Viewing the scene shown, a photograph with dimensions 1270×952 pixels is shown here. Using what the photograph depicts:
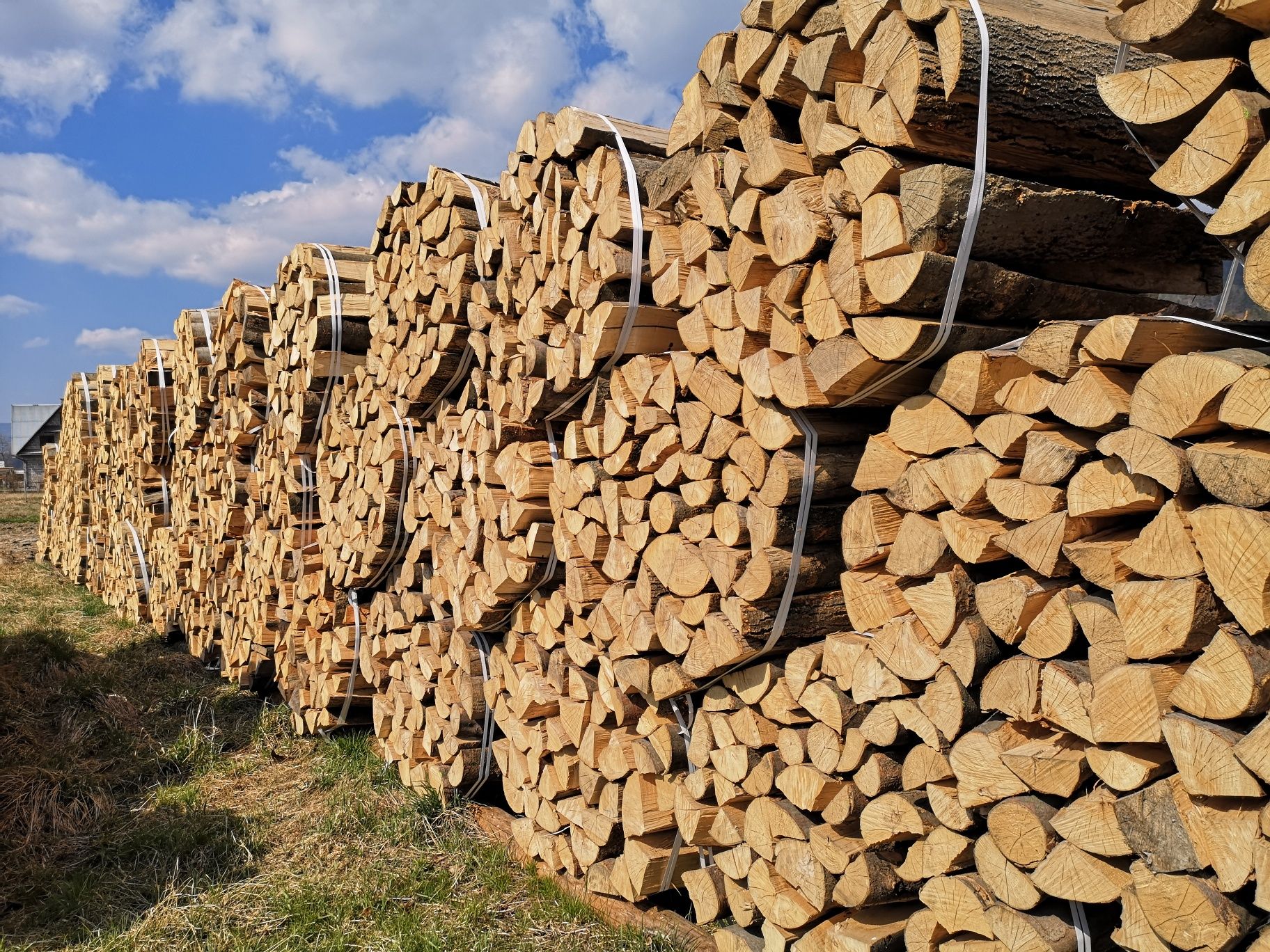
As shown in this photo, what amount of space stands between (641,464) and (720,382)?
41 cm

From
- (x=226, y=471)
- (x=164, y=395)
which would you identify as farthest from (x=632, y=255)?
(x=164, y=395)

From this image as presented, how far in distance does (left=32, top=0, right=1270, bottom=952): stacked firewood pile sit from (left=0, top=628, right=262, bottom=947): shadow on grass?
1093 mm

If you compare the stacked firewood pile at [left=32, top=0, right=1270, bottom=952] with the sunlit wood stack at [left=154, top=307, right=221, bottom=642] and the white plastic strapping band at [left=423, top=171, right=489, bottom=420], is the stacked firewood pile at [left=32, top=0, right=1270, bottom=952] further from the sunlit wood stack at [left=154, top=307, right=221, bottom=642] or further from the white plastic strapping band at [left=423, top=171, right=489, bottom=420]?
the sunlit wood stack at [left=154, top=307, right=221, bottom=642]

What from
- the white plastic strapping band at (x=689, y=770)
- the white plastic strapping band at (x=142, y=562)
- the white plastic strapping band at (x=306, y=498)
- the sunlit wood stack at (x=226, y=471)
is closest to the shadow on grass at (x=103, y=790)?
the sunlit wood stack at (x=226, y=471)

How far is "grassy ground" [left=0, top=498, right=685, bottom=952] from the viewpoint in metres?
3.20

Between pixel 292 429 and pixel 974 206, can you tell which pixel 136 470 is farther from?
pixel 974 206

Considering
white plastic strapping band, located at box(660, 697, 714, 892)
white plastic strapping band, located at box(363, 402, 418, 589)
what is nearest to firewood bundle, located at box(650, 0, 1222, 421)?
white plastic strapping band, located at box(660, 697, 714, 892)

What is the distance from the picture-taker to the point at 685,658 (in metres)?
2.73

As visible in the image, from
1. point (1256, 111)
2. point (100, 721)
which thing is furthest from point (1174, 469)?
point (100, 721)

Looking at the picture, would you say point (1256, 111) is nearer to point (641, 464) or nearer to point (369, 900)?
point (641, 464)

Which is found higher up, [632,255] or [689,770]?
[632,255]

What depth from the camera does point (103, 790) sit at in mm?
4457

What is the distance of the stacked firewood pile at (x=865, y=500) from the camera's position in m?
1.69

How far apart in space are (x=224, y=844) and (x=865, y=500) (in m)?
2.95
